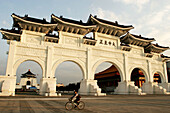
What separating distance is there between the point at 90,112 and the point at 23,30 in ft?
49.0

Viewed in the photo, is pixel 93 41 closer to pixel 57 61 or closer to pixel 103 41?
pixel 103 41

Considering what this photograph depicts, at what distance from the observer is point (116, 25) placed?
22.7 m

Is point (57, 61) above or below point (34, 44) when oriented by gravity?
below

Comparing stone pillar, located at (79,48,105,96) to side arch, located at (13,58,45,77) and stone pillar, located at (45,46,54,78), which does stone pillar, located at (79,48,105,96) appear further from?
side arch, located at (13,58,45,77)

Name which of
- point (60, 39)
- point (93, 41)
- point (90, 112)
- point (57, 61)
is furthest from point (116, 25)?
point (90, 112)

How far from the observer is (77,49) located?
19359 millimetres

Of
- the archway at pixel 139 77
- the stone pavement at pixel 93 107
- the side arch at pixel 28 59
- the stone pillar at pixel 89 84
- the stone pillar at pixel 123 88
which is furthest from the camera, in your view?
the archway at pixel 139 77

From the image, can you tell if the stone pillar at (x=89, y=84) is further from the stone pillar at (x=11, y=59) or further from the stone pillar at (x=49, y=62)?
the stone pillar at (x=11, y=59)

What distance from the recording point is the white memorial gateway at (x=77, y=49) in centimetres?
1652

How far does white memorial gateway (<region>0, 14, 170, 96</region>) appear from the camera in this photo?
1652cm

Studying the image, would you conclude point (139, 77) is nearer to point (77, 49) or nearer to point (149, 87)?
point (149, 87)

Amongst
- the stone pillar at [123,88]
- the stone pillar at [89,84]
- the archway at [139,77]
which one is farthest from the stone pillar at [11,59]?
the archway at [139,77]

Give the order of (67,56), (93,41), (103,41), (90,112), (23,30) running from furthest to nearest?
(103,41) < (93,41) < (67,56) < (23,30) < (90,112)

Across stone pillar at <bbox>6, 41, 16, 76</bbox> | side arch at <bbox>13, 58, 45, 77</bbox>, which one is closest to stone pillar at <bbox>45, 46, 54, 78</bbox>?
side arch at <bbox>13, 58, 45, 77</bbox>
